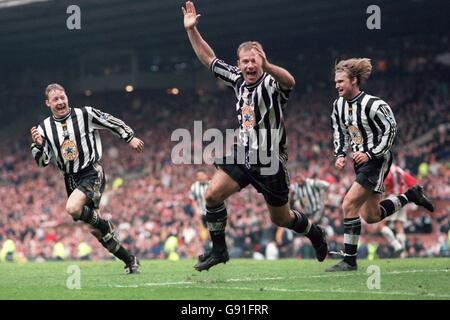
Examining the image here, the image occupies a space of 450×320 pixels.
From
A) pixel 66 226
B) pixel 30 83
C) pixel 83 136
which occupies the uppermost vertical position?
pixel 30 83

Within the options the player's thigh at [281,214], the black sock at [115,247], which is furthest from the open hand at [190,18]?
the black sock at [115,247]

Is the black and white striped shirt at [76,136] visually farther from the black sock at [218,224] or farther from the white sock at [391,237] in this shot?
the white sock at [391,237]

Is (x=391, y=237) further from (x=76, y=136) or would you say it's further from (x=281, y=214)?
(x=76, y=136)

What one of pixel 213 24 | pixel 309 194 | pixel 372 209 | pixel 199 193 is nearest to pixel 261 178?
pixel 372 209

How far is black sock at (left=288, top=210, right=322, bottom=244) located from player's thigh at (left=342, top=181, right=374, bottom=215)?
0.50 metres

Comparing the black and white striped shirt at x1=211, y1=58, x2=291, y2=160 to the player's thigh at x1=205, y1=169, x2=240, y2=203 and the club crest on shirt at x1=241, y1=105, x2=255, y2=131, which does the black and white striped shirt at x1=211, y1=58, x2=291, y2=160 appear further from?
the player's thigh at x1=205, y1=169, x2=240, y2=203

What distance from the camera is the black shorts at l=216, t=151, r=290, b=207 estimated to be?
887 cm

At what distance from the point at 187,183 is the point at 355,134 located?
16.5 meters

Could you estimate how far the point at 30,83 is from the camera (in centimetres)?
3731

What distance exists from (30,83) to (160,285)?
29531mm

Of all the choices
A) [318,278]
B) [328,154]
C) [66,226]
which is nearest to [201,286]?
[318,278]

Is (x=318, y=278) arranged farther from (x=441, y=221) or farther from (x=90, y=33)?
(x=90, y=33)

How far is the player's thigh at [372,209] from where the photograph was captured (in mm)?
10445

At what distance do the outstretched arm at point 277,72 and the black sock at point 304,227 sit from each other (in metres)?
1.74
